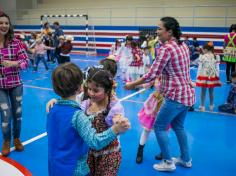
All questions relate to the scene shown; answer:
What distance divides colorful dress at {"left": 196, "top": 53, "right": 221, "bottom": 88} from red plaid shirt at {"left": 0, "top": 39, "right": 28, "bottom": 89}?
142 inches

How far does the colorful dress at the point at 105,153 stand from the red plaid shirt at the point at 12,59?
1845 millimetres

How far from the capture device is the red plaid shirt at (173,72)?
303cm

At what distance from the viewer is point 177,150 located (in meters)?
4.09

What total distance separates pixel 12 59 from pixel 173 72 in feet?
6.72

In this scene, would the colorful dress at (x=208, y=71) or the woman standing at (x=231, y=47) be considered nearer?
the colorful dress at (x=208, y=71)

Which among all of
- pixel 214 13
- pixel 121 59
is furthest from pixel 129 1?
pixel 121 59

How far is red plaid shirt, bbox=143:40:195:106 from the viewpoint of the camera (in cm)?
303

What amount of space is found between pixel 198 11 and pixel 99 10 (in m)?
6.13

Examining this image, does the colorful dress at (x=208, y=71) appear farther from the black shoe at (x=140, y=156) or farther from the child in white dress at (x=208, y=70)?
the black shoe at (x=140, y=156)

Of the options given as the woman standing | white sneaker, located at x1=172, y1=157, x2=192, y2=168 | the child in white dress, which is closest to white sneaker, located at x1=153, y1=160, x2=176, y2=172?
white sneaker, located at x1=172, y1=157, x2=192, y2=168

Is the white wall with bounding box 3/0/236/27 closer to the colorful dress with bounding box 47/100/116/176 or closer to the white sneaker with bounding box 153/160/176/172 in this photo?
the white sneaker with bounding box 153/160/176/172

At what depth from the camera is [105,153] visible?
2.21m

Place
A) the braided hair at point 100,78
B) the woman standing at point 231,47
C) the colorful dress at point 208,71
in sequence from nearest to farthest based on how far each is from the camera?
the braided hair at point 100,78, the colorful dress at point 208,71, the woman standing at point 231,47

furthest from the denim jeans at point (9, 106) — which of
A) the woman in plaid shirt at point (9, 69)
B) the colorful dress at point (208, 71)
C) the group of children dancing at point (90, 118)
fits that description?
the colorful dress at point (208, 71)
